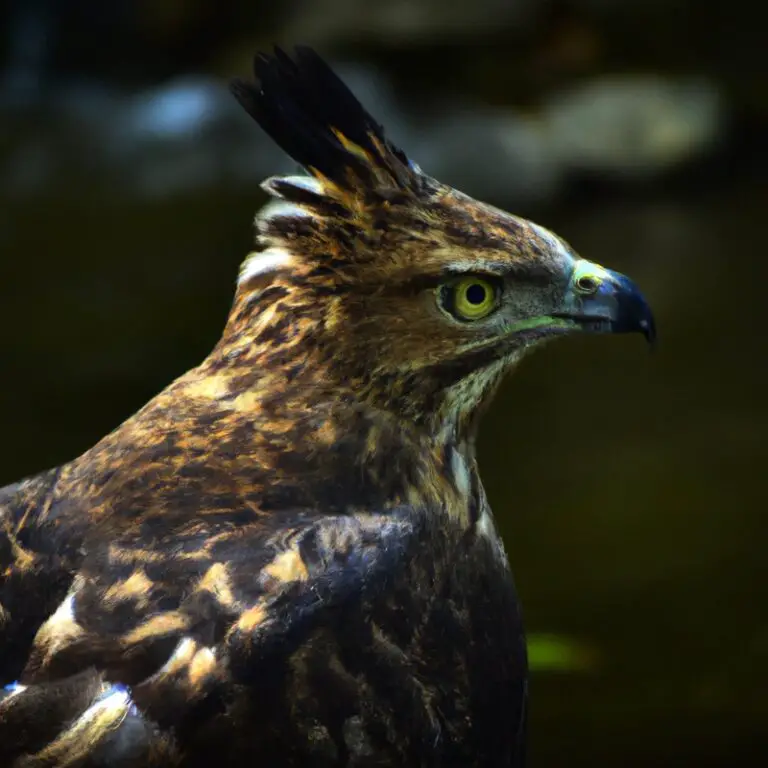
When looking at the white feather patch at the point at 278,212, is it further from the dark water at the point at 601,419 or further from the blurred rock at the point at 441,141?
the blurred rock at the point at 441,141

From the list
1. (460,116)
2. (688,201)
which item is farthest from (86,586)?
(460,116)

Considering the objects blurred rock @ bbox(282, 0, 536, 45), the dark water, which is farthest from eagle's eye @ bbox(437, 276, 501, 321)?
blurred rock @ bbox(282, 0, 536, 45)

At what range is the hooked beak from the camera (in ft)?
8.84

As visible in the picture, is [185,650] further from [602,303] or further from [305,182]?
[602,303]

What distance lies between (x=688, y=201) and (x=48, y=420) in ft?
15.6

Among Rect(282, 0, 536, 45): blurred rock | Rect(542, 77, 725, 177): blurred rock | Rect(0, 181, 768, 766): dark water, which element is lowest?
Rect(0, 181, 768, 766): dark water

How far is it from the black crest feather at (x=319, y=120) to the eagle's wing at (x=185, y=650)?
2.31 feet

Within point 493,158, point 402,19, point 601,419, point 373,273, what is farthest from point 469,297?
point 402,19

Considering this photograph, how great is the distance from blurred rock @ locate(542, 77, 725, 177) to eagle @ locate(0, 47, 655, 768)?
7.07 meters

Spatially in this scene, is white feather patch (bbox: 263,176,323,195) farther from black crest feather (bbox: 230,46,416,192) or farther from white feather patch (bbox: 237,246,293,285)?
white feather patch (bbox: 237,246,293,285)

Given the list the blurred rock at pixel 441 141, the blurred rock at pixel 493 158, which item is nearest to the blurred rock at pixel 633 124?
the blurred rock at pixel 441 141

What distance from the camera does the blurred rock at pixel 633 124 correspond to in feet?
31.5

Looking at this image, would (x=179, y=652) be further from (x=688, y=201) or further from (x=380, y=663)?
(x=688, y=201)

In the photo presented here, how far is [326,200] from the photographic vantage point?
8.57ft
